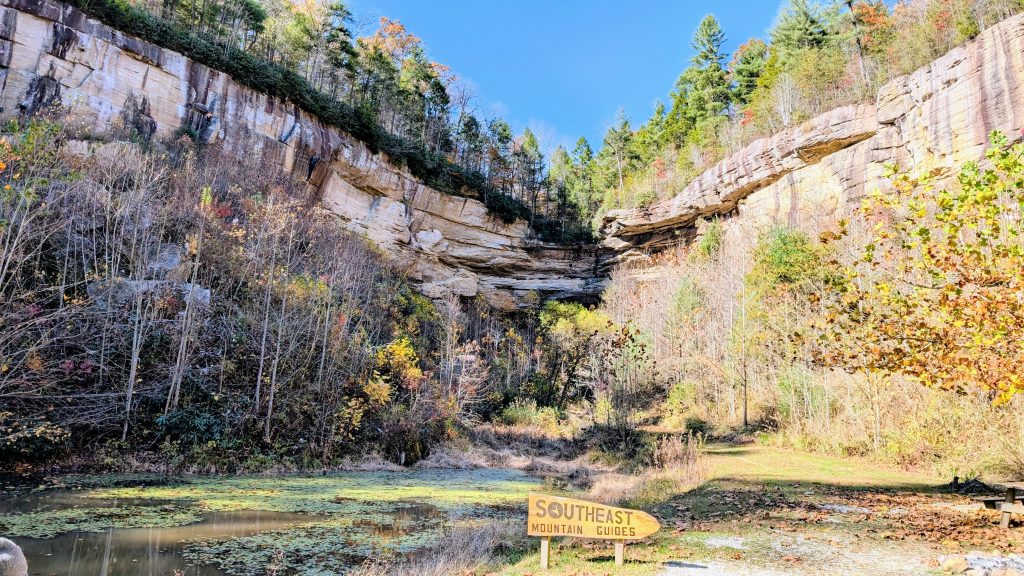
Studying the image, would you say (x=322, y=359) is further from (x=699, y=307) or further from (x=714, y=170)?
(x=714, y=170)

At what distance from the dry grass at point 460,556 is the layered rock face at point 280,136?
22365 millimetres

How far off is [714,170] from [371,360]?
26.8 meters

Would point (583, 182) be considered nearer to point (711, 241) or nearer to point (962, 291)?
point (711, 241)


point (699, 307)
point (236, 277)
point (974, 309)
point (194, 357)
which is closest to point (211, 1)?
point (236, 277)

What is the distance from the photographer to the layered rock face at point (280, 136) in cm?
2444

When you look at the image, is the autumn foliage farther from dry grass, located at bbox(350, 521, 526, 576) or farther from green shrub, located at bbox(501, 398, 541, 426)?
green shrub, located at bbox(501, 398, 541, 426)

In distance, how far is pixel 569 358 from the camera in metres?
36.5

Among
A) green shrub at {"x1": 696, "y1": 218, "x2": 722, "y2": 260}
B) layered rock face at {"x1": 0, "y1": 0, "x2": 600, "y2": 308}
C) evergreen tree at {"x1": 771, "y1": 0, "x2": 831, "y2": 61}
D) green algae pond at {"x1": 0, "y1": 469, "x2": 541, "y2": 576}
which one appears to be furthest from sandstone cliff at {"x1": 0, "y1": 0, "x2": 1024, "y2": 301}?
green algae pond at {"x1": 0, "y1": 469, "x2": 541, "y2": 576}

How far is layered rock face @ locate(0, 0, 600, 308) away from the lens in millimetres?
24438

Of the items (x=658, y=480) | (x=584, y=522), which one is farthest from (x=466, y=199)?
(x=584, y=522)

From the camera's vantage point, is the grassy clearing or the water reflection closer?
A: the grassy clearing

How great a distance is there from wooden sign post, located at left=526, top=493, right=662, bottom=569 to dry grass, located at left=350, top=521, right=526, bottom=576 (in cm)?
102

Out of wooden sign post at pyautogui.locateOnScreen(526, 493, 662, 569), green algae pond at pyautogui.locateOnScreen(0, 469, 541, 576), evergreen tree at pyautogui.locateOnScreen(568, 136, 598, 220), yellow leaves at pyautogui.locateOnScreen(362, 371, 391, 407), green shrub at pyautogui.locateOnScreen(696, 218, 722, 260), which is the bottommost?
green algae pond at pyautogui.locateOnScreen(0, 469, 541, 576)

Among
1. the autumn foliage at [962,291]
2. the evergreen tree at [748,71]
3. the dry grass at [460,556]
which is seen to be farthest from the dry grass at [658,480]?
the evergreen tree at [748,71]
